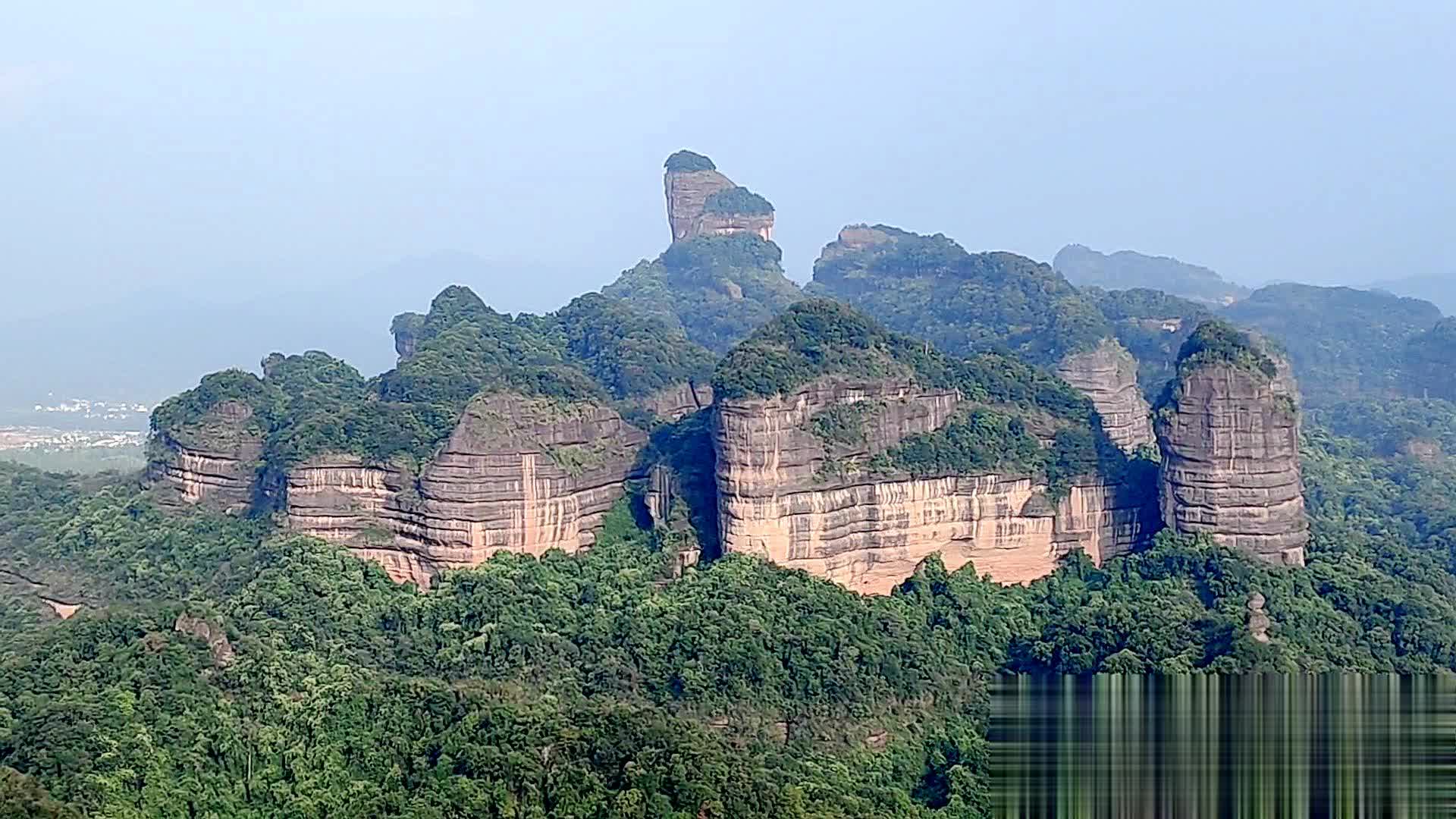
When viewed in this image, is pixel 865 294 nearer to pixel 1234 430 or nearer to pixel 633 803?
pixel 1234 430

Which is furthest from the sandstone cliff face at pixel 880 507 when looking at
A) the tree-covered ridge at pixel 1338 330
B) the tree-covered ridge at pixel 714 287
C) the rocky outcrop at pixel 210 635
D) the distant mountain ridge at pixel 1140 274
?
the distant mountain ridge at pixel 1140 274

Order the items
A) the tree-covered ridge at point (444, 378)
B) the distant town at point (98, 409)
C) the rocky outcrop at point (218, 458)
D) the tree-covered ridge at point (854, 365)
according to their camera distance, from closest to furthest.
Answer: the tree-covered ridge at point (854, 365) → the tree-covered ridge at point (444, 378) → the rocky outcrop at point (218, 458) → the distant town at point (98, 409)

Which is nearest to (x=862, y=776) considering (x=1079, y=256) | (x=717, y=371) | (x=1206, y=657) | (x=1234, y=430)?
(x=1206, y=657)

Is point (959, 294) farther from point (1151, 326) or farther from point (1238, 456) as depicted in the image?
point (1238, 456)

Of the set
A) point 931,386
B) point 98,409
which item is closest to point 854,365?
point 931,386

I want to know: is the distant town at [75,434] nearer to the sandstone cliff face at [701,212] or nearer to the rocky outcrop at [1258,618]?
the sandstone cliff face at [701,212]

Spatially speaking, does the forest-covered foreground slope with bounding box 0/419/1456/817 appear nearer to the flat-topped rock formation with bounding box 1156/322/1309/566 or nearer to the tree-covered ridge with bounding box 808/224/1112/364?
the flat-topped rock formation with bounding box 1156/322/1309/566
